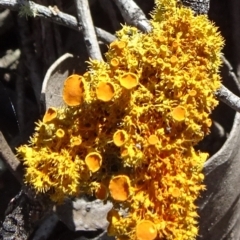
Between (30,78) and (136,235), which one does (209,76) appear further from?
(30,78)

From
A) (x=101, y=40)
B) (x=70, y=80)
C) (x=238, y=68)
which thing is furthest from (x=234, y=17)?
(x=70, y=80)

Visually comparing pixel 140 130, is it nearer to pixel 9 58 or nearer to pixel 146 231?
pixel 146 231

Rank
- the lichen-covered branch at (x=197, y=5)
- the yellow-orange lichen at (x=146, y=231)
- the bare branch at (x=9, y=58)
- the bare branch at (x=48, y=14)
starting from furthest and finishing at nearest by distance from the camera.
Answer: the bare branch at (x=9, y=58), the bare branch at (x=48, y=14), the lichen-covered branch at (x=197, y=5), the yellow-orange lichen at (x=146, y=231)

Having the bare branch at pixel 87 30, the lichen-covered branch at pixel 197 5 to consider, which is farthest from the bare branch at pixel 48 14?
the lichen-covered branch at pixel 197 5

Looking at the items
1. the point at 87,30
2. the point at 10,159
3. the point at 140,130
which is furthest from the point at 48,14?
the point at 140,130

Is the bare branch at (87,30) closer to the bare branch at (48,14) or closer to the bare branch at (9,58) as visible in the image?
→ the bare branch at (48,14)
